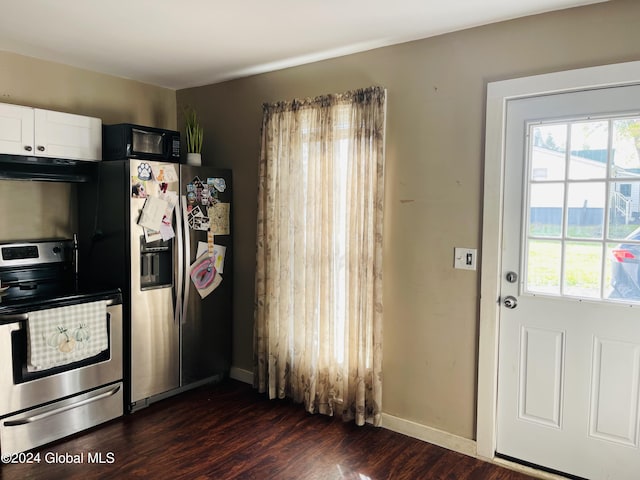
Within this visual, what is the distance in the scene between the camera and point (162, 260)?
3373 millimetres

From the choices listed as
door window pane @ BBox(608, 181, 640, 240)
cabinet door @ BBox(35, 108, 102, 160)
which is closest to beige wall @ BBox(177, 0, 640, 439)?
door window pane @ BBox(608, 181, 640, 240)

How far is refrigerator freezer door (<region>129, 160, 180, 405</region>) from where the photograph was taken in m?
3.19

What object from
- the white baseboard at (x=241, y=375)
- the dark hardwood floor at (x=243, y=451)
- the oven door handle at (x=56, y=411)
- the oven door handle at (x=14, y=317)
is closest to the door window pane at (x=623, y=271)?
the dark hardwood floor at (x=243, y=451)

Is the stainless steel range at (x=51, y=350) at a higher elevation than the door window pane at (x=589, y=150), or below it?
below

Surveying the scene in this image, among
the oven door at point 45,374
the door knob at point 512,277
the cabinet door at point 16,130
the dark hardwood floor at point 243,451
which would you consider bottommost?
the dark hardwood floor at point 243,451

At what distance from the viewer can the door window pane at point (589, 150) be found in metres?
2.32

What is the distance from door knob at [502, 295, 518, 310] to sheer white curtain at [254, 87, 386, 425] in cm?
74

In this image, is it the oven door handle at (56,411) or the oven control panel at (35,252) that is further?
the oven control panel at (35,252)

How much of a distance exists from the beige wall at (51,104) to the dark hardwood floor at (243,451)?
58.2 inches

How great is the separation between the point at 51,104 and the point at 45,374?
6.18 feet

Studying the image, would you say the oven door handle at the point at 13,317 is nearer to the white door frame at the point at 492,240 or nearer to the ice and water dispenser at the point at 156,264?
the ice and water dispenser at the point at 156,264

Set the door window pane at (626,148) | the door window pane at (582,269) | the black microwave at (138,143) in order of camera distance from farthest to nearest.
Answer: the black microwave at (138,143) < the door window pane at (582,269) < the door window pane at (626,148)

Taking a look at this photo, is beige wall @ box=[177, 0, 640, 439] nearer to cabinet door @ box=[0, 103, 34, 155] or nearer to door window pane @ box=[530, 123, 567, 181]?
door window pane @ box=[530, 123, 567, 181]

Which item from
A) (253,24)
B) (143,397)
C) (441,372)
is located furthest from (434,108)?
(143,397)
